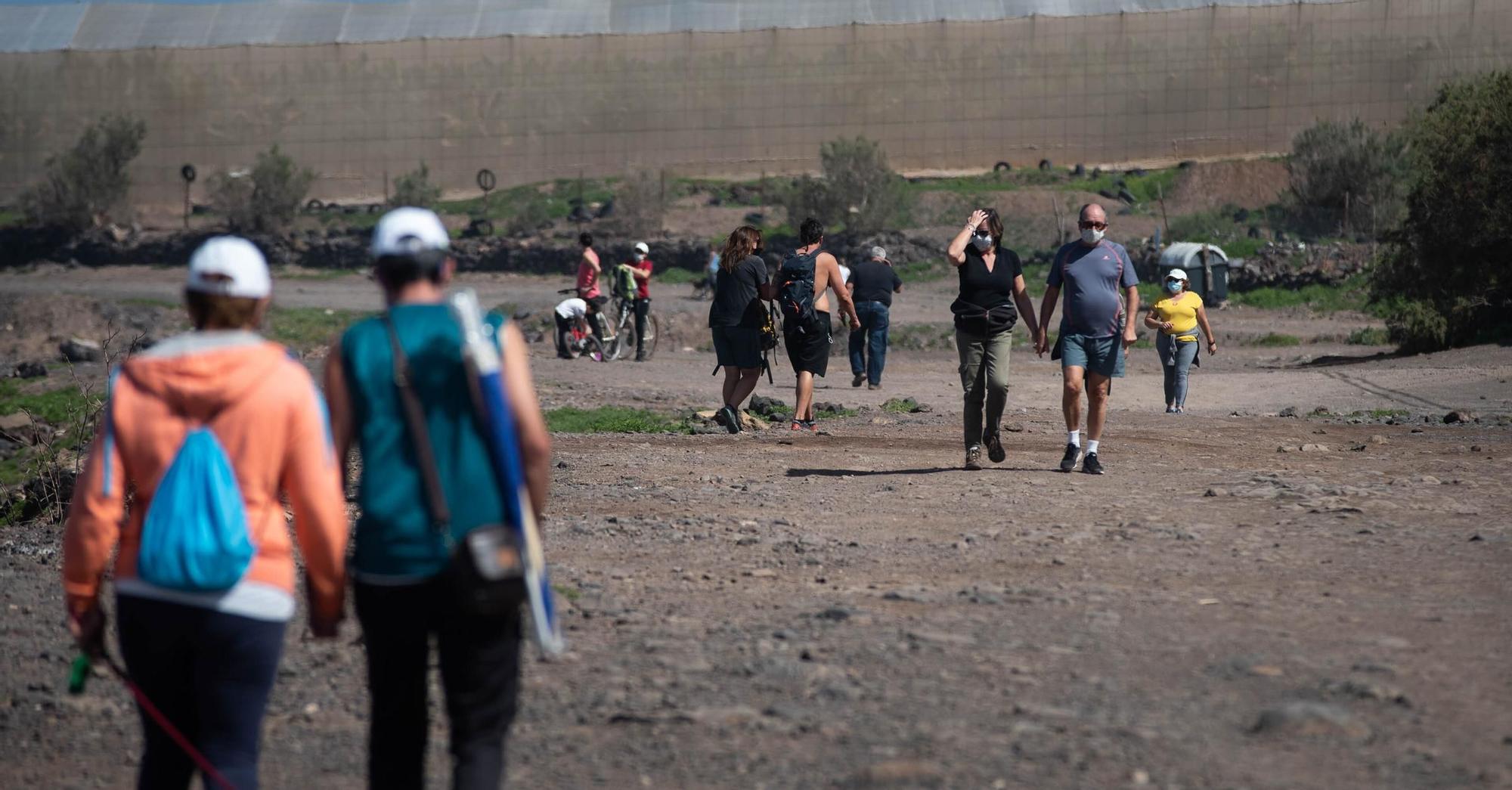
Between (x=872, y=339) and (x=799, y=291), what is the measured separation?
624 cm

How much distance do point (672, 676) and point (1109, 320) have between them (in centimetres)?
517

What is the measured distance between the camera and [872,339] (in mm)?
18984

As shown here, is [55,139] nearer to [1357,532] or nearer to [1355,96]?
[1355,96]

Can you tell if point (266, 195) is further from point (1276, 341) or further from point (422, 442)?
point (422, 442)

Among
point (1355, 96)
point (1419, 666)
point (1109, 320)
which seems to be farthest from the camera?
point (1355, 96)

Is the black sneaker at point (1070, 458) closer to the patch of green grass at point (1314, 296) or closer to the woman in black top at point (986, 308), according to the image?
the woman in black top at point (986, 308)

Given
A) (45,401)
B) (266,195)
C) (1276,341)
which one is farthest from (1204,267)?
(266,195)

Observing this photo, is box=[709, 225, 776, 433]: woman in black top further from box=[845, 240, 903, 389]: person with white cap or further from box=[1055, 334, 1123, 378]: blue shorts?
box=[845, 240, 903, 389]: person with white cap

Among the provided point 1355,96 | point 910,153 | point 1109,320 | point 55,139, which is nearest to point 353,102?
point 55,139

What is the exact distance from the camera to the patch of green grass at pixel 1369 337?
83.4 feet

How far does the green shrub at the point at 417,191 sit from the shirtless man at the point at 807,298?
118 feet

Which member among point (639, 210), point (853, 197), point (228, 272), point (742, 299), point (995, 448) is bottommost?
point (995, 448)

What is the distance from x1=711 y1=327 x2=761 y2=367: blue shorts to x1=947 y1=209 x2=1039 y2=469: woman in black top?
2656 mm

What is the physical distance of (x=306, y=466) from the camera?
139 inches
